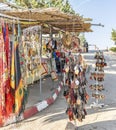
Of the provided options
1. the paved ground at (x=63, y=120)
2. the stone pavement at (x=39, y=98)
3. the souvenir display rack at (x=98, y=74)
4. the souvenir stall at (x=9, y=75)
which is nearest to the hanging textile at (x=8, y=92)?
the souvenir stall at (x=9, y=75)

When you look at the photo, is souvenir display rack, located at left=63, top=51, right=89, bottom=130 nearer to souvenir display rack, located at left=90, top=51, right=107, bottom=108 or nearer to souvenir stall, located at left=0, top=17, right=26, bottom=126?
souvenir stall, located at left=0, top=17, right=26, bottom=126

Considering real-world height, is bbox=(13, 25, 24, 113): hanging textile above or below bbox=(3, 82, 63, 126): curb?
above

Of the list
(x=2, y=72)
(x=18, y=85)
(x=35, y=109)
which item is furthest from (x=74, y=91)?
(x=35, y=109)

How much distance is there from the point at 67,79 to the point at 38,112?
221 cm

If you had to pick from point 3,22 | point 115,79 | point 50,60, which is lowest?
point 115,79

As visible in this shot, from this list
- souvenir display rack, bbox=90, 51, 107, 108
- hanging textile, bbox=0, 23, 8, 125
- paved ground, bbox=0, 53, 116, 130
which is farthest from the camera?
souvenir display rack, bbox=90, 51, 107, 108

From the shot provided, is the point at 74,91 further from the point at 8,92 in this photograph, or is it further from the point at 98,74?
the point at 98,74

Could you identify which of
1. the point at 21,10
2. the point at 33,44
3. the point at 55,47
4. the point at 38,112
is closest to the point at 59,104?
the point at 38,112

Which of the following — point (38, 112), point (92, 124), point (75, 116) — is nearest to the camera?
point (75, 116)

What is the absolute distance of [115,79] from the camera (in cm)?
1669

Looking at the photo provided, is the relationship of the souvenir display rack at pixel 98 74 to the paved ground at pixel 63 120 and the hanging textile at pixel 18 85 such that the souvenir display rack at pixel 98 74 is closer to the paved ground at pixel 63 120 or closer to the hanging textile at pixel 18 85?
the paved ground at pixel 63 120

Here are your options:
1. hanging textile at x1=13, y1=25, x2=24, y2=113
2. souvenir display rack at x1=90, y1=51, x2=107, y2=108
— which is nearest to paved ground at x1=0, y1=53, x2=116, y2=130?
souvenir display rack at x1=90, y1=51, x2=107, y2=108

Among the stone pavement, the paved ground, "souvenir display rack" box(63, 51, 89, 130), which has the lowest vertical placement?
the paved ground

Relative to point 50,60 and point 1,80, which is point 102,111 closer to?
point 1,80
